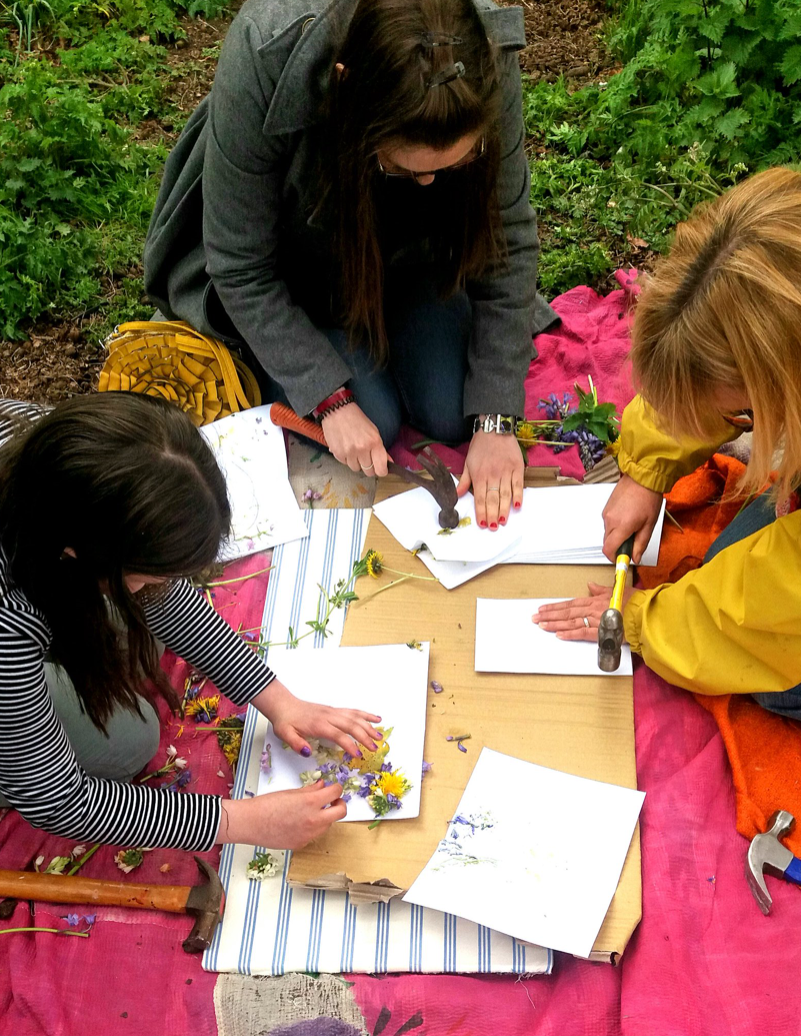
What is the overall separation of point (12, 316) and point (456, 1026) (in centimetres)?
259

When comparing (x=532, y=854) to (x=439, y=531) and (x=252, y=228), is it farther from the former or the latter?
(x=252, y=228)

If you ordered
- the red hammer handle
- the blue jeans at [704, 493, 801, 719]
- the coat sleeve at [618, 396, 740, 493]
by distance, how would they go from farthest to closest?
the red hammer handle → the coat sleeve at [618, 396, 740, 493] → the blue jeans at [704, 493, 801, 719]

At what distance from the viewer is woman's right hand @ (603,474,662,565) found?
2004 mm

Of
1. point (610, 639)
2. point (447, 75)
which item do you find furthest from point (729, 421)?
point (447, 75)

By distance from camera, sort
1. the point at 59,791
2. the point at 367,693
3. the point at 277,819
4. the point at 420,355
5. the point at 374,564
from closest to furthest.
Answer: the point at 59,791
the point at 277,819
the point at 367,693
the point at 374,564
the point at 420,355

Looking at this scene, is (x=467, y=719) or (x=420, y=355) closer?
(x=467, y=719)

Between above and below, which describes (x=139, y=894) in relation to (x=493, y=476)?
below

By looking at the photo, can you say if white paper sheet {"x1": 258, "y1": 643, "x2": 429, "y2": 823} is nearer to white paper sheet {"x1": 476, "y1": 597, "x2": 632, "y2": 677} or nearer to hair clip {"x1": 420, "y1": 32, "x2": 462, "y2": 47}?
white paper sheet {"x1": 476, "y1": 597, "x2": 632, "y2": 677}

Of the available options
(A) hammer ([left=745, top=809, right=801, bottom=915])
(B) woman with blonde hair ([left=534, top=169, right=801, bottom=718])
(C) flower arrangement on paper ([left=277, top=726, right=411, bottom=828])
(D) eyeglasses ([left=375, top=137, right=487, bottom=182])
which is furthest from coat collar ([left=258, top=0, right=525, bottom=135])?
(A) hammer ([left=745, top=809, right=801, bottom=915])

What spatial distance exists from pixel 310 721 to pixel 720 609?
0.83 m

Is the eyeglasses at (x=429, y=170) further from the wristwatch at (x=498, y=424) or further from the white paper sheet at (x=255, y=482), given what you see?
the white paper sheet at (x=255, y=482)

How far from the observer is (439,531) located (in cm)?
217

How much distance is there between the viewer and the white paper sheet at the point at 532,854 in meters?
1.59

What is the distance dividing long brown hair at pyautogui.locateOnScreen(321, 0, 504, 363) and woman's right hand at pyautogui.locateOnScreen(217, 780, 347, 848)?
1.13 metres
